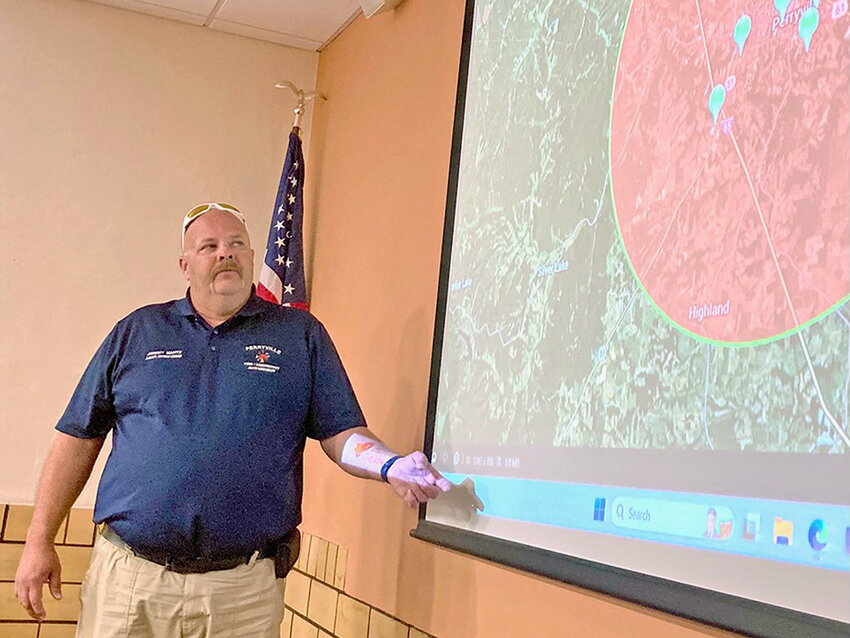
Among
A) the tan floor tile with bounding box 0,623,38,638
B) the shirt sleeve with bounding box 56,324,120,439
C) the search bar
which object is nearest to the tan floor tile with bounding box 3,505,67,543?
the tan floor tile with bounding box 0,623,38,638

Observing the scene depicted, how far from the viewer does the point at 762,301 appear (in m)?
1.26

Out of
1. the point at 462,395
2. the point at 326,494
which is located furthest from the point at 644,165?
the point at 326,494

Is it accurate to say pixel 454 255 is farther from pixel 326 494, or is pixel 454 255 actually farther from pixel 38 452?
pixel 38 452

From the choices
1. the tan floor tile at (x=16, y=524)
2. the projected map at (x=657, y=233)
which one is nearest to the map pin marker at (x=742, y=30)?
the projected map at (x=657, y=233)

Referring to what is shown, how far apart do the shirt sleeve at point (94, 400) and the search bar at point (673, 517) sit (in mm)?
1386

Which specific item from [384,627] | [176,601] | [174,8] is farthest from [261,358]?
[174,8]

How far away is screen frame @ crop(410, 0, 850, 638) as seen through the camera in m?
1.15

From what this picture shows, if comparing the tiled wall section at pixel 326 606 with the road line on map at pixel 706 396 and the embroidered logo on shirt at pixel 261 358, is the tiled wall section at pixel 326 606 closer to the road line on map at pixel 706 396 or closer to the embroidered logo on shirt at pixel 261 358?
the embroidered logo on shirt at pixel 261 358

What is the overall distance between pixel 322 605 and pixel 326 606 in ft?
0.13

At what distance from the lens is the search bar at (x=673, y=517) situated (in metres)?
1.28

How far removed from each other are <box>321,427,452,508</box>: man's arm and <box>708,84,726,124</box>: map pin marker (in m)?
0.86

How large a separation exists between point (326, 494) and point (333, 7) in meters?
1.69

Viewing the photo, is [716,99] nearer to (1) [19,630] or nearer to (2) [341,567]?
(2) [341,567]

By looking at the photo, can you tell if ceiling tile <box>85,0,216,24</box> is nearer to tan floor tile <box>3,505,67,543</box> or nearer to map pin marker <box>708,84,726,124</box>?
tan floor tile <box>3,505,67,543</box>
